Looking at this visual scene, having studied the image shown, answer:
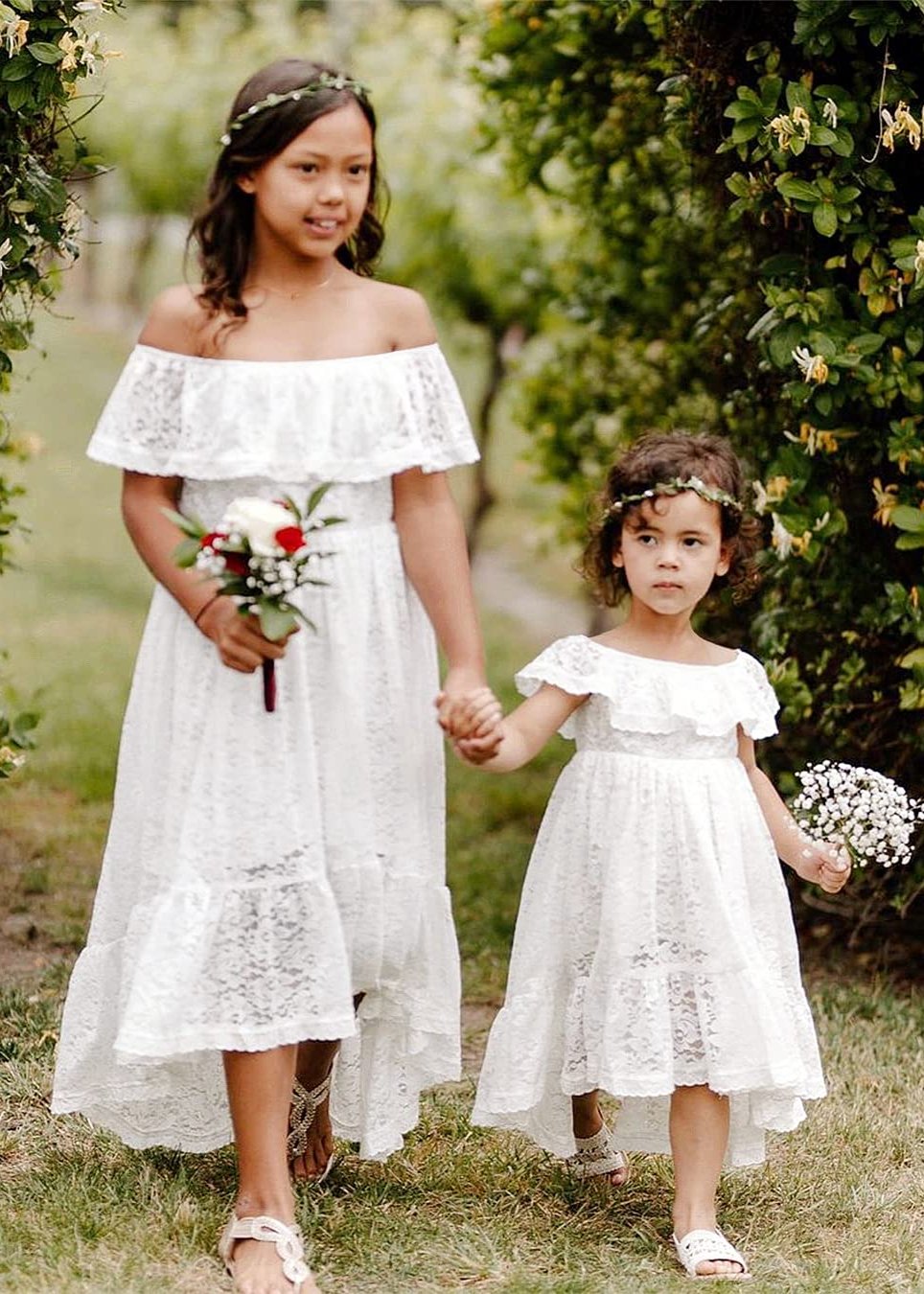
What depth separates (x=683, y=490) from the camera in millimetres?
3121

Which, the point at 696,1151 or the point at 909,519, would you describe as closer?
the point at 696,1151

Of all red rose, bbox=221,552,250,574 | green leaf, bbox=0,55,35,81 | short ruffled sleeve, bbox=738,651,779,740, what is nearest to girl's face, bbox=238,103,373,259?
red rose, bbox=221,552,250,574

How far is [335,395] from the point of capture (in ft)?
9.27

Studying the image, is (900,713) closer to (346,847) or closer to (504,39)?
(346,847)

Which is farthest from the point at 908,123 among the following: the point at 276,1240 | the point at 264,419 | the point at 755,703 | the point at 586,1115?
the point at 276,1240

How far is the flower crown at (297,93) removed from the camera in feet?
9.04

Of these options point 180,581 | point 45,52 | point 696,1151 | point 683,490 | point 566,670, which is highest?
point 45,52

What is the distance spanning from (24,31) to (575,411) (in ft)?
12.0

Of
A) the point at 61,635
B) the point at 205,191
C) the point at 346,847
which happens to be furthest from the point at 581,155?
the point at 61,635

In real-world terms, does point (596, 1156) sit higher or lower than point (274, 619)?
lower

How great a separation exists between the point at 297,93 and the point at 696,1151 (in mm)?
1828

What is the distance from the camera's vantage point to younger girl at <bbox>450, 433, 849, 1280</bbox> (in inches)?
119

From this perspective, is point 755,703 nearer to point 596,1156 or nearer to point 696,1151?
point 696,1151

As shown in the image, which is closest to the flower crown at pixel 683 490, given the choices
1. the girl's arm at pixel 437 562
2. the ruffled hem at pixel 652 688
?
the ruffled hem at pixel 652 688
